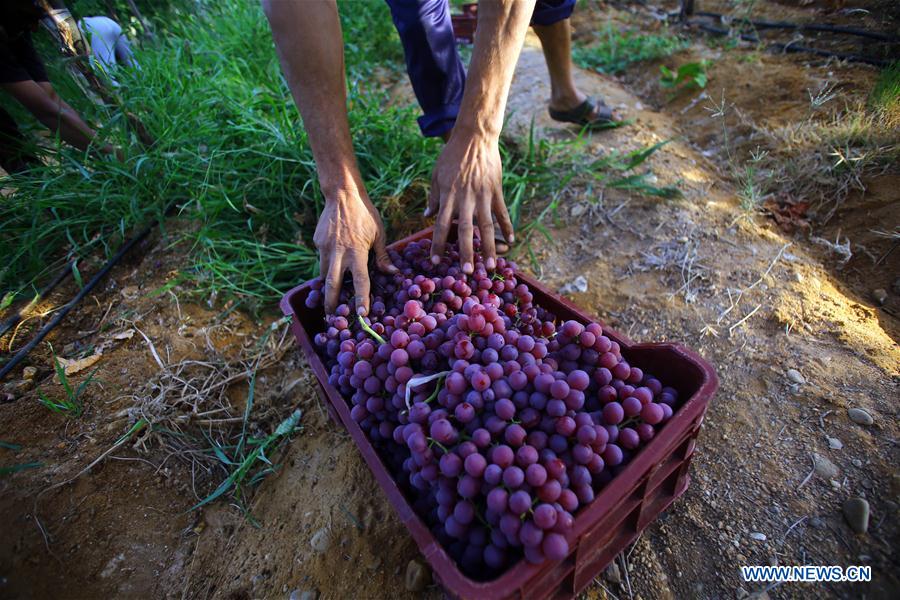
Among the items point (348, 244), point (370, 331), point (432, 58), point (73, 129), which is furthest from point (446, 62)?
point (73, 129)

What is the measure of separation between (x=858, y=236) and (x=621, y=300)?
116 centimetres

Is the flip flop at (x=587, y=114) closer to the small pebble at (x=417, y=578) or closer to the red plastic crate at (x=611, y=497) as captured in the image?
the red plastic crate at (x=611, y=497)

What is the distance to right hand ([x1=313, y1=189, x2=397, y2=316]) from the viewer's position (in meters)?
1.48

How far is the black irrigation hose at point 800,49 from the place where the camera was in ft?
8.98

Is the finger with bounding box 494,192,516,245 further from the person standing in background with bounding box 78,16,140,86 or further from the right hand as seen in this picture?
the person standing in background with bounding box 78,16,140,86

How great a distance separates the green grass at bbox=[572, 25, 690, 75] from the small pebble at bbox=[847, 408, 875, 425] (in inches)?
137

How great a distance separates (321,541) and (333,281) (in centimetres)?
84

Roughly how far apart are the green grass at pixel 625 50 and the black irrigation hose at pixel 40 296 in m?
4.20

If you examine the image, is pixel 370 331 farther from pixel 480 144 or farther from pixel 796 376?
pixel 796 376

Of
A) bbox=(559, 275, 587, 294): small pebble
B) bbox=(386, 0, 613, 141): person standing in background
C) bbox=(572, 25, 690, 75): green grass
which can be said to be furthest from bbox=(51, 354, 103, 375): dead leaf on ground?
bbox=(572, 25, 690, 75): green grass

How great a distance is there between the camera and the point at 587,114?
301 cm

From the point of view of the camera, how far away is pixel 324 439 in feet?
5.52

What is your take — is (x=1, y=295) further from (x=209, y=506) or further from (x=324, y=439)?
(x=324, y=439)

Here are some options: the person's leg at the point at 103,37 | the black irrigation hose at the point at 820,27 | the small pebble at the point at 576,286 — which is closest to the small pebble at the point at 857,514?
the small pebble at the point at 576,286
